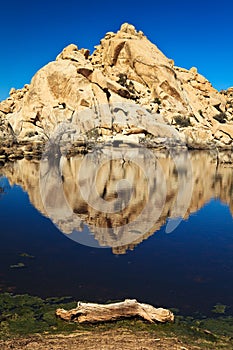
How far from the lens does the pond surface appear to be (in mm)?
11391

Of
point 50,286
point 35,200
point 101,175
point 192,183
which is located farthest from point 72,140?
point 50,286

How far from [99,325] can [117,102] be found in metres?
83.3

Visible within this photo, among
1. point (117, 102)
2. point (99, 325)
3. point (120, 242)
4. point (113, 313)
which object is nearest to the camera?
point (99, 325)

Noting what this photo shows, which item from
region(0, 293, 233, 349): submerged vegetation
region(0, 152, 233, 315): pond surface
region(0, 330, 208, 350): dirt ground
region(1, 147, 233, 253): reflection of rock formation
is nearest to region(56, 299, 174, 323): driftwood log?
region(0, 293, 233, 349): submerged vegetation

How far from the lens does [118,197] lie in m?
25.2

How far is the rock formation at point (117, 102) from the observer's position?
8240cm

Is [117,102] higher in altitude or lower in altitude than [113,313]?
higher

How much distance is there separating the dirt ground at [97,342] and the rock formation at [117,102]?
5900cm

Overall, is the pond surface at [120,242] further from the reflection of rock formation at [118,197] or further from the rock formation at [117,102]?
the rock formation at [117,102]

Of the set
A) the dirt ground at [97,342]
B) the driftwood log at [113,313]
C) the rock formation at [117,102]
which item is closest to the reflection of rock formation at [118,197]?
the driftwood log at [113,313]

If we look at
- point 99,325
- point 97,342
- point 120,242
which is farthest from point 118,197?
point 97,342

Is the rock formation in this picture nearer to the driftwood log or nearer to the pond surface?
the pond surface

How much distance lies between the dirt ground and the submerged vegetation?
339mm

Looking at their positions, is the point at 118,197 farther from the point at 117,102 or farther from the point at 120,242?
the point at 117,102
